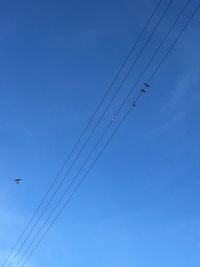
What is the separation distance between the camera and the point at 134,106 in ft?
109

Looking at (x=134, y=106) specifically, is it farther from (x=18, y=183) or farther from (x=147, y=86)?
(x=18, y=183)

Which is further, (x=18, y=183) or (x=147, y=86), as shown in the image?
(x=18, y=183)

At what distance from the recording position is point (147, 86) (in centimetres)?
3259

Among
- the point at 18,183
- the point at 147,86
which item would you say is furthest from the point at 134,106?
the point at 18,183

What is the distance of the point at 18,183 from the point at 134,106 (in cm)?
1629

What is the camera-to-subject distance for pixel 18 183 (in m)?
44.0

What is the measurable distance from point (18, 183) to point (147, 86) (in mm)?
17832

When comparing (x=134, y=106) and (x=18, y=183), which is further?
(x=18, y=183)
